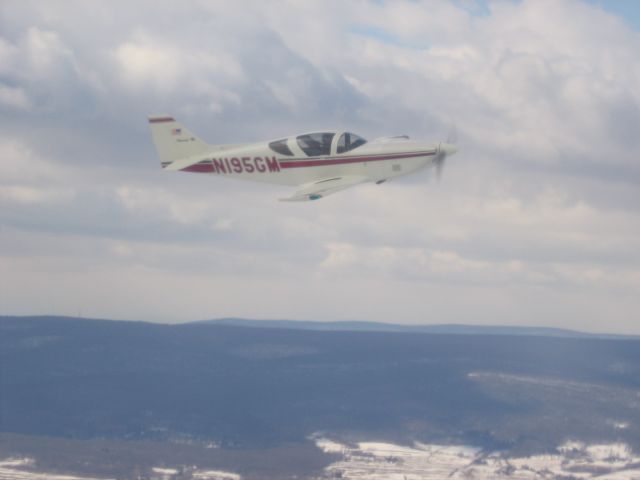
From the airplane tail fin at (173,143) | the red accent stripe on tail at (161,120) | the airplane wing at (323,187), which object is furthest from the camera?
the red accent stripe on tail at (161,120)

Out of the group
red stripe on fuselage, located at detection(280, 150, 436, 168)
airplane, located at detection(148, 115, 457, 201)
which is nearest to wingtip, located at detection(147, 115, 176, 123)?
airplane, located at detection(148, 115, 457, 201)

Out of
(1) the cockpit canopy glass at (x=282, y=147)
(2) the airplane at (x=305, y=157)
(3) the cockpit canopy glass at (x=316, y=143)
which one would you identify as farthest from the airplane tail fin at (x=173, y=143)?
(3) the cockpit canopy glass at (x=316, y=143)

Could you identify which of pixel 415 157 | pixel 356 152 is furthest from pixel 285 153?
pixel 415 157

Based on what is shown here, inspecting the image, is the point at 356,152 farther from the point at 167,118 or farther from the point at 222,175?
the point at 167,118

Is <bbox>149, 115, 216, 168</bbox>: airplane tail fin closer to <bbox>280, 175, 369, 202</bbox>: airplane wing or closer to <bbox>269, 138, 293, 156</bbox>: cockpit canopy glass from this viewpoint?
<bbox>269, 138, 293, 156</bbox>: cockpit canopy glass

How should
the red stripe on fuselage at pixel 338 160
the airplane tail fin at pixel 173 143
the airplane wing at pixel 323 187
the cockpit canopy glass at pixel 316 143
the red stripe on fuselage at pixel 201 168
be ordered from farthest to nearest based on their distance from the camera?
the airplane tail fin at pixel 173 143 < the red stripe on fuselage at pixel 201 168 < the red stripe on fuselage at pixel 338 160 < the cockpit canopy glass at pixel 316 143 < the airplane wing at pixel 323 187

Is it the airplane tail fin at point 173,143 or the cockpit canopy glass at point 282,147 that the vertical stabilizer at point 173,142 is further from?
the cockpit canopy glass at point 282,147

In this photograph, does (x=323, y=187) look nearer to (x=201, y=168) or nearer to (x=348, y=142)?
(x=348, y=142)

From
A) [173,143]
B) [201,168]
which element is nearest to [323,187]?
[201,168]
